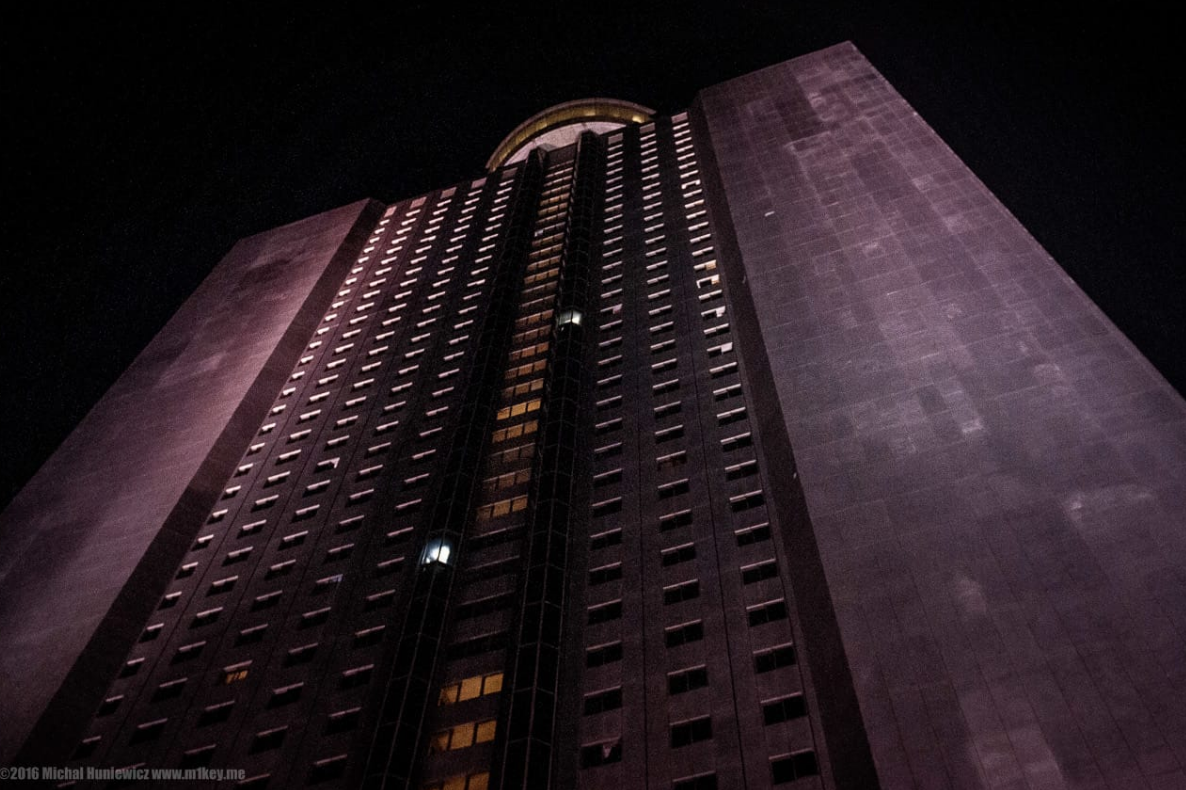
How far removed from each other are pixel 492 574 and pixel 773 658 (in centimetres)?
1389

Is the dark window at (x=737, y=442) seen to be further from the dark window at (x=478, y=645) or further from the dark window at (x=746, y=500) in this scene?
the dark window at (x=478, y=645)

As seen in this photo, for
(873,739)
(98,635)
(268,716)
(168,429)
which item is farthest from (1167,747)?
(168,429)

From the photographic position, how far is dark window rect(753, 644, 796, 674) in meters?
26.2

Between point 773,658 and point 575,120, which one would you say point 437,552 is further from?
point 575,120

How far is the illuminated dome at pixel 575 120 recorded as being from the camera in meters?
97.6

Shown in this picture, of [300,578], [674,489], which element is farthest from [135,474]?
[674,489]

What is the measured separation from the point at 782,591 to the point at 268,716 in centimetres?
2068

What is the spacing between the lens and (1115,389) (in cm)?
2802

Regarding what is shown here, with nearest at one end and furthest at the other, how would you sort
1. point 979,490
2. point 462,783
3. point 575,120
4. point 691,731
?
point 691,731, point 979,490, point 462,783, point 575,120

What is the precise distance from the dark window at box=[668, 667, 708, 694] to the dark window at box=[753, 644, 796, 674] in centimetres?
182

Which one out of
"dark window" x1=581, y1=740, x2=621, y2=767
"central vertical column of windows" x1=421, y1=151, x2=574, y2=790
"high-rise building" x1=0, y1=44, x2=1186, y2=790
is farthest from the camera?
"central vertical column of windows" x1=421, y1=151, x2=574, y2=790

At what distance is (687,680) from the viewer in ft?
88.0

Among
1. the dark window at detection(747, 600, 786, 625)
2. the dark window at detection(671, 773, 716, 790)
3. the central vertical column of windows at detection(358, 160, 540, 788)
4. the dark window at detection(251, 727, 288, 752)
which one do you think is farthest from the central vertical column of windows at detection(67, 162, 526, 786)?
the dark window at detection(747, 600, 786, 625)

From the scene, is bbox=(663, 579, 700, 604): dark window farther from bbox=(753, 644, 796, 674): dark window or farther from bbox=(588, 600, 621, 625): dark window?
bbox=(753, 644, 796, 674): dark window
